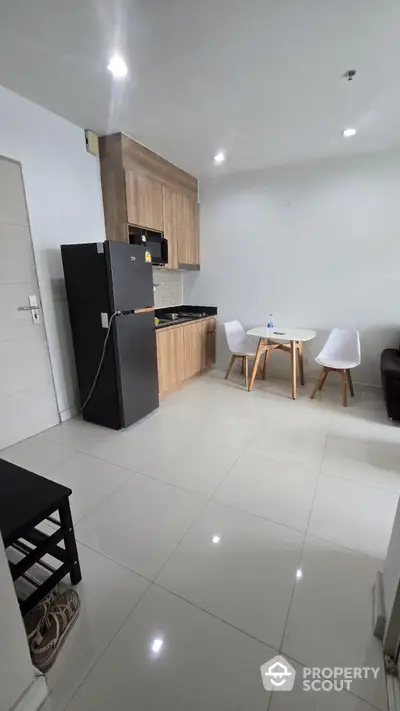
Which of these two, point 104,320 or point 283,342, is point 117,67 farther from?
point 283,342

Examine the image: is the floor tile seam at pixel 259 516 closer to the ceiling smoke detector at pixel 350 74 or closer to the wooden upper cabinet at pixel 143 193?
the wooden upper cabinet at pixel 143 193

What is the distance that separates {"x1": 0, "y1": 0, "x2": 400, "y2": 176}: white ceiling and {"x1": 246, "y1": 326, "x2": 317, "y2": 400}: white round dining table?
2.06 metres

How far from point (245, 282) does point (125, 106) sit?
8.02 ft

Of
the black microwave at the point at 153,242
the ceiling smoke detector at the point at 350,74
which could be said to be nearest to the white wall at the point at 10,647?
the black microwave at the point at 153,242

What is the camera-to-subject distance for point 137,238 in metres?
3.12

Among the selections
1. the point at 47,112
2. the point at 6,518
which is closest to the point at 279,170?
the point at 47,112

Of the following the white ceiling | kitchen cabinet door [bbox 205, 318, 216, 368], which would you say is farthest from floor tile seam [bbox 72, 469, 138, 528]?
the white ceiling

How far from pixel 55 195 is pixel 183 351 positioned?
212 cm

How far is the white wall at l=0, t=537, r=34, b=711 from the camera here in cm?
85

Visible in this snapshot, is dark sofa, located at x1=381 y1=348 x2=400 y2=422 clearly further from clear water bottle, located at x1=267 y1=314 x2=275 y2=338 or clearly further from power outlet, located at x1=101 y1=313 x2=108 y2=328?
power outlet, located at x1=101 y1=313 x2=108 y2=328

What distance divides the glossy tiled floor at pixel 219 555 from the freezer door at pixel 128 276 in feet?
3.96

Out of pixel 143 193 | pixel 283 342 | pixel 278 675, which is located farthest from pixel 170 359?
pixel 278 675

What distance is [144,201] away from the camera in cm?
326

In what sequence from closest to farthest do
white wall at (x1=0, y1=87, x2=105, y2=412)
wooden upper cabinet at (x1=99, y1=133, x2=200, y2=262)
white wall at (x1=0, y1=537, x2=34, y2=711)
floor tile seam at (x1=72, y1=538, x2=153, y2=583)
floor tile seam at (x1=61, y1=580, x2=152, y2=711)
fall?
white wall at (x1=0, y1=537, x2=34, y2=711)
floor tile seam at (x1=61, y1=580, x2=152, y2=711)
floor tile seam at (x1=72, y1=538, x2=153, y2=583)
white wall at (x1=0, y1=87, x2=105, y2=412)
wooden upper cabinet at (x1=99, y1=133, x2=200, y2=262)
